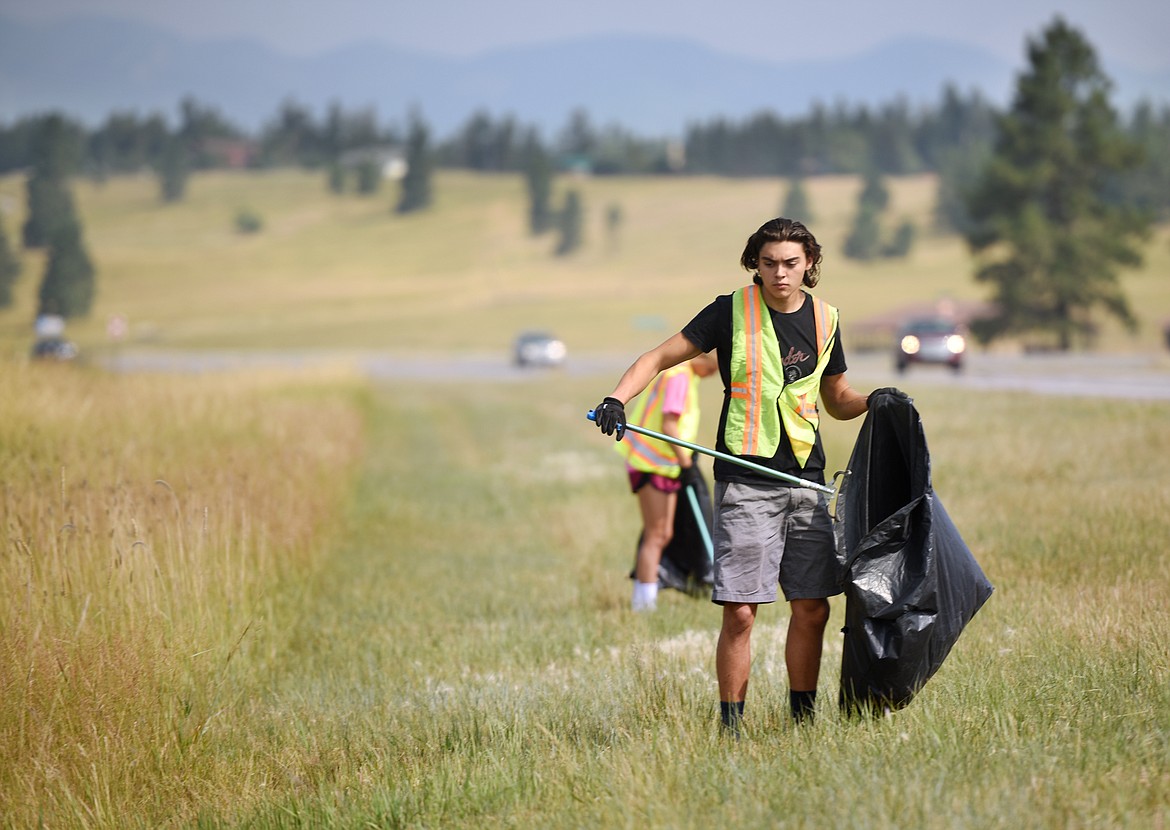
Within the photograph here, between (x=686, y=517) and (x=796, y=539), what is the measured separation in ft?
11.1

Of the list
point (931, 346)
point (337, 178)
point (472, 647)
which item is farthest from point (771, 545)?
point (337, 178)

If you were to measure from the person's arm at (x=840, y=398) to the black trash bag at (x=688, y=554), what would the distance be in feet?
10.3

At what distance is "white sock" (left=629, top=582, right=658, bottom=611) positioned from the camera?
8547mm

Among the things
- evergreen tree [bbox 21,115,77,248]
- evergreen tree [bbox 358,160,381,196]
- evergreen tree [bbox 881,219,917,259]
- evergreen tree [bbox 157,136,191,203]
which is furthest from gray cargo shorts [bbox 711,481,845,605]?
evergreen tree [bbox 157,136,191,203]

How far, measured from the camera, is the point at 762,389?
16.9 feet

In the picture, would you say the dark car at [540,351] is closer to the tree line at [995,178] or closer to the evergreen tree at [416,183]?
the tree line at [995,178]

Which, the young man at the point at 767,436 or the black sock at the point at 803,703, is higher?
the young man at the point at 767,436

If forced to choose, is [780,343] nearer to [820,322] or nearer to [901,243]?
[820,322]

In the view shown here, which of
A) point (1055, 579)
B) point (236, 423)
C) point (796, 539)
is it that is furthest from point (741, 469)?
point (236, 423)

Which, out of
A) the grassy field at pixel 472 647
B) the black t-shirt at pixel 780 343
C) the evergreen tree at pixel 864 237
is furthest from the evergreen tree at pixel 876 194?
the black t-shirt at pixel 780 343

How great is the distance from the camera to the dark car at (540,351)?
53.9 m

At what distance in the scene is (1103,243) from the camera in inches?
2092

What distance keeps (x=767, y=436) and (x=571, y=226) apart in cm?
13672

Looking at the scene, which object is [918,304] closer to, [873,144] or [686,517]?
[686,517]
